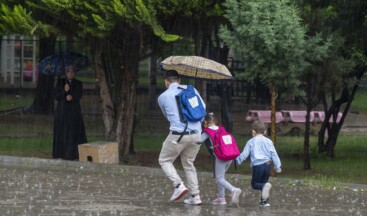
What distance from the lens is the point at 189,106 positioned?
12.5 m

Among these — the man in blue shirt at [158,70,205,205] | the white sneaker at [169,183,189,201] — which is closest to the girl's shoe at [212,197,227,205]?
the man in blue shirt at [158,70,205,205]

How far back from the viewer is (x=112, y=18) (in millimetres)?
16922

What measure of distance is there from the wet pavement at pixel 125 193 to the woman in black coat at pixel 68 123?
2.43 ft

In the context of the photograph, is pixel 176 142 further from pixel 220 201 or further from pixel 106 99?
pixel 106 99

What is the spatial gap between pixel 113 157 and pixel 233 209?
5.93 meters

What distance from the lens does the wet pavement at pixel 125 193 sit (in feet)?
40.2

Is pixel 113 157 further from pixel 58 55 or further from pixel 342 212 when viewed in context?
pixel 342 212

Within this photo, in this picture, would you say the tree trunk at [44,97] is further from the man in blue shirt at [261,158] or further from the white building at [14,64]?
the man in blue shirt at [261,158]

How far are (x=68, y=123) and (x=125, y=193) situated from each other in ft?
16.8

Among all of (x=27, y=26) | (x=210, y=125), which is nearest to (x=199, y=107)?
(x=210, y=125)

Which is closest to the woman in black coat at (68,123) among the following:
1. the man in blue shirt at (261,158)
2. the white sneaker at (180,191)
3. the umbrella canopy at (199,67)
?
the umbrella canopy at (199,67)

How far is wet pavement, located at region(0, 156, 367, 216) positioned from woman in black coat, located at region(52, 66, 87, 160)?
740 millimetres

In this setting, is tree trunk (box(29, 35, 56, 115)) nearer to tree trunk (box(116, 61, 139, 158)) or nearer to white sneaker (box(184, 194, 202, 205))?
tree trunk (box(116, 61, 139, 158))

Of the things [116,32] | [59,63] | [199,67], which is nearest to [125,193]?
[199,67]
